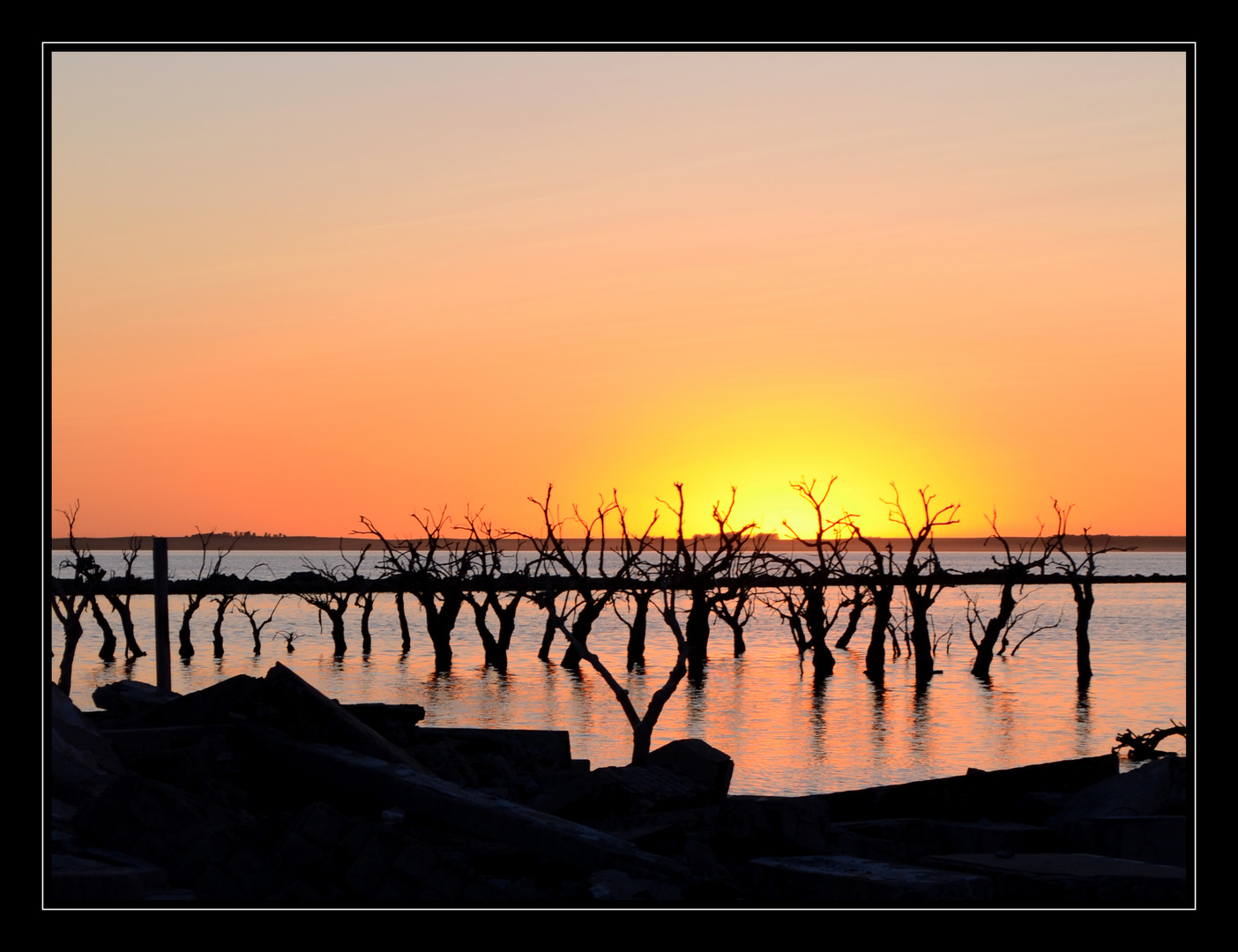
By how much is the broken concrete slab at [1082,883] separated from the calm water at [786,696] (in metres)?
7.11

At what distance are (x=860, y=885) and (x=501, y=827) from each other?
260cm

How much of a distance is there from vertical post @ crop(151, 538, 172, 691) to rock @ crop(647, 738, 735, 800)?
6.20 m

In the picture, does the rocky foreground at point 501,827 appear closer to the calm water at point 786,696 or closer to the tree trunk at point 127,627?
the calm water at point 786,696

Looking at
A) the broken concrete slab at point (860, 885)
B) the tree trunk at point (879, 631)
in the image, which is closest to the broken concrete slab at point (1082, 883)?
the broken concrete slab at point (860, 885)

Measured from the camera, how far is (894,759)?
23.5 metres

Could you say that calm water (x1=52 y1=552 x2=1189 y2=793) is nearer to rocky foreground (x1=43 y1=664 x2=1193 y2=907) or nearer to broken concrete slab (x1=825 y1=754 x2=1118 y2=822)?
broken concrete slab (x1=825 y1=754 x2=1118 y2=822)

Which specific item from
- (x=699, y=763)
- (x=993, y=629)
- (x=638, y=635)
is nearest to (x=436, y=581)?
(x=638, y=635)

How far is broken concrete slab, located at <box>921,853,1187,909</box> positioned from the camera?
8.09 m

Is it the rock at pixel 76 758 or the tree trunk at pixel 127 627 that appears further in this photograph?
the tree trunk at pixel 127 627

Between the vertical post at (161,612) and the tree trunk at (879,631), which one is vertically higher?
the vertical post at (161,612)

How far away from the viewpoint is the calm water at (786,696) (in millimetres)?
24328

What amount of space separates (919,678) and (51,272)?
31.9m
